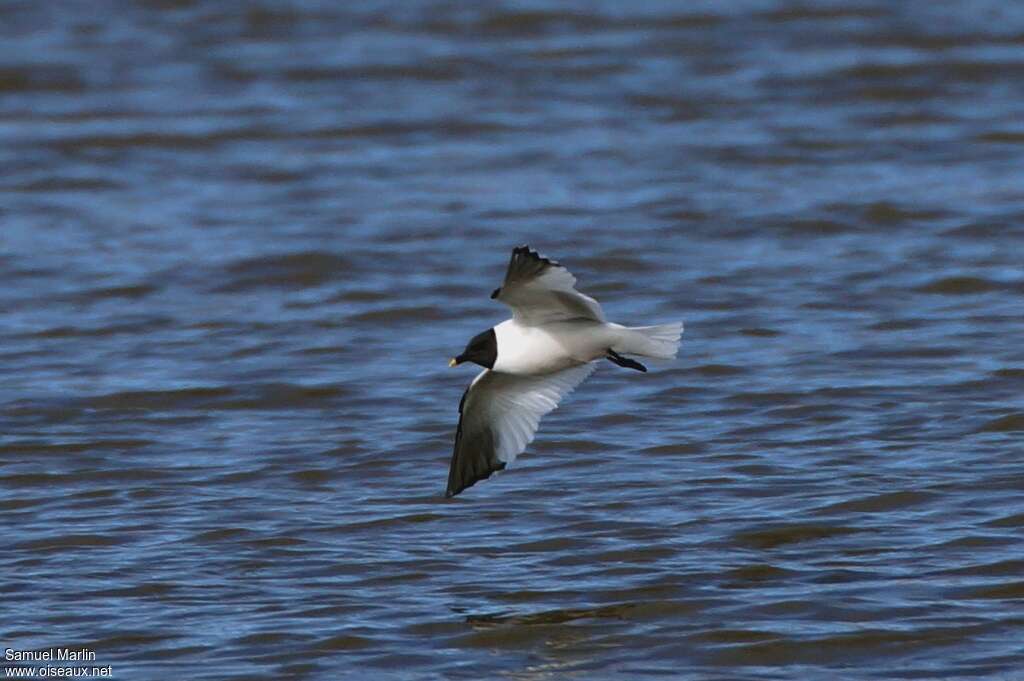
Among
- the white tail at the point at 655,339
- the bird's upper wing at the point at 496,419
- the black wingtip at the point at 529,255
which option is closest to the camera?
the black wingtip at the point at 529,255

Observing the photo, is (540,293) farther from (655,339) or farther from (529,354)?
(655,339)

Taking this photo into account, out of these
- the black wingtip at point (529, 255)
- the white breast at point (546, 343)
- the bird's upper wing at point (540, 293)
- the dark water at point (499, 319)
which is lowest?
the dark water at point (499, 319)

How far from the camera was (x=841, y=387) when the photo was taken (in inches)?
347

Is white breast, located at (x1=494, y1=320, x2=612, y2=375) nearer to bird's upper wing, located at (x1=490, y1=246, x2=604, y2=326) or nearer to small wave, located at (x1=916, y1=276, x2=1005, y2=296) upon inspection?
bird's upper wing, located at (x1=490, y1=246, x2=604, y2=326)

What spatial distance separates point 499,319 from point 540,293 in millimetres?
3968

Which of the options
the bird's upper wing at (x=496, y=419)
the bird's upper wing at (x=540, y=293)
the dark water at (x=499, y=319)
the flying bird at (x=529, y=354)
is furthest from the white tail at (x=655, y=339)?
the dark water at (x=499, y=319)

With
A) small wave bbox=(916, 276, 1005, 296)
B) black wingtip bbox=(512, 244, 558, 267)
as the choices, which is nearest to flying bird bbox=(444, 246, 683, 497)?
black wingtip bbox=(512, 244, 558, 267)

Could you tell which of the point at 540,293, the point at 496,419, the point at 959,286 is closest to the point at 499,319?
the point at 959,286

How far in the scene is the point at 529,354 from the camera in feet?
21.4

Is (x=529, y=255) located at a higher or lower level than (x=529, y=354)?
higher

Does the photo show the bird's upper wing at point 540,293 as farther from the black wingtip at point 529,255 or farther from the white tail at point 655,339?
the white tail at point 655,339

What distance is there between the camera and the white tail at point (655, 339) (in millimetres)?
6445

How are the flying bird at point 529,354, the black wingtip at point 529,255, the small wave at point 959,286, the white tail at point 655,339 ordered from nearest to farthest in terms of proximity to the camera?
the black wingtip at point 529,255
the flying bird at point 529,354
the white tail at point 655,339
the small wave at point 959,286

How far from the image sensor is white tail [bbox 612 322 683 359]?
6.45m
